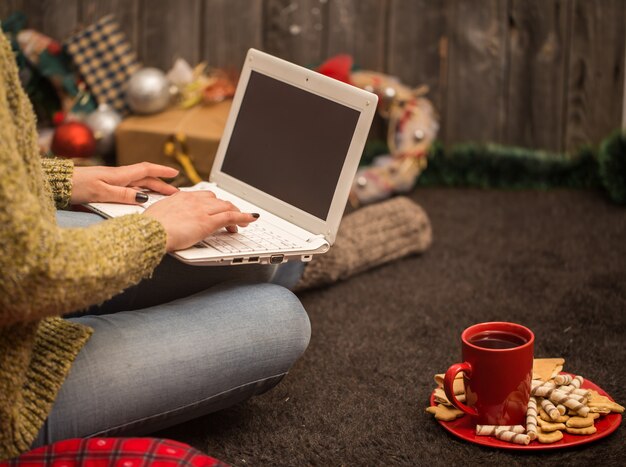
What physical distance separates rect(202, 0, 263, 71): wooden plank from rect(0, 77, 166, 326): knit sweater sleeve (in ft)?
5.06

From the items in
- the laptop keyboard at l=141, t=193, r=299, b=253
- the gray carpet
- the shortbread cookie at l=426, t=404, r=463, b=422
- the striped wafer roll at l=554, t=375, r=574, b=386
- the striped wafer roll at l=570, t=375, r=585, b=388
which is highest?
the laptop keyboard at l=141, t=193, r=299, b=253

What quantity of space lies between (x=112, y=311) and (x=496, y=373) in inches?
22.1

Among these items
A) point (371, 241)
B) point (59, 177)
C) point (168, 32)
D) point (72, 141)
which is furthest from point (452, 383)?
point (168, 32)

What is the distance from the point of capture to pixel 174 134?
214 cm

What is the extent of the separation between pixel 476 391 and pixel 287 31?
1560 millimetres

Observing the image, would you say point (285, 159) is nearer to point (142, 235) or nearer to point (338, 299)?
point (142, 235)

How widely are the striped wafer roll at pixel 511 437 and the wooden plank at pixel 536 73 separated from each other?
1.50 m

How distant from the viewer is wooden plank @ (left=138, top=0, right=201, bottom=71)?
7.84 ft

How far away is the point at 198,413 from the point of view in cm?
110

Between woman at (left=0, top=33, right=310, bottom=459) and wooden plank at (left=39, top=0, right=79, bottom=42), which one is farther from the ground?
wooden plank at (left=39, top=0, right=79, bottom=42)

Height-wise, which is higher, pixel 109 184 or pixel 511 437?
pixel 109 184

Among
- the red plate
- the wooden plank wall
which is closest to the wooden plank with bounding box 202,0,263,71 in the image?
the wooden plank wall

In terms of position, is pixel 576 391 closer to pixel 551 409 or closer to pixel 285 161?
pixel 551 409

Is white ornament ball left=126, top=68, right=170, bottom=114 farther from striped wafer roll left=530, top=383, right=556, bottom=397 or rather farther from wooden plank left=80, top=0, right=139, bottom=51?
striped wafer roll left=530, top=383, right=556, bottom=397
